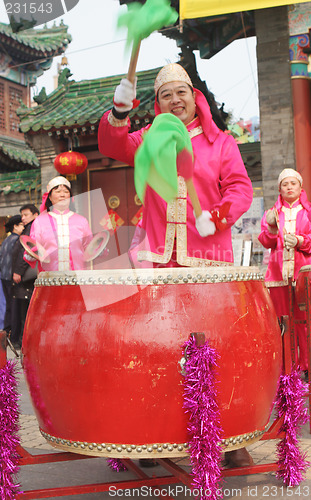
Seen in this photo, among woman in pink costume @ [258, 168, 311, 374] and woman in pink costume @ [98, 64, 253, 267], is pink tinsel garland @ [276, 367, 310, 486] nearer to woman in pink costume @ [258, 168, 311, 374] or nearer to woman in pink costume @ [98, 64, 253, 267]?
woman in pink costume @ [98, 64, 253, 267]

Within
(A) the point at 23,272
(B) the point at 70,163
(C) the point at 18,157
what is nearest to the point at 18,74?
(C) the point at 18,157

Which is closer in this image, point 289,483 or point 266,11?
point 289,483

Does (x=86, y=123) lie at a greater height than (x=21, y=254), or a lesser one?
greater

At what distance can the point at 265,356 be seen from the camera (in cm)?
190

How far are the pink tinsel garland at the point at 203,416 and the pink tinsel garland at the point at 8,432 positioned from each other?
0.64m

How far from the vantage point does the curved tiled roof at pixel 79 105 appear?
9375 millimetres

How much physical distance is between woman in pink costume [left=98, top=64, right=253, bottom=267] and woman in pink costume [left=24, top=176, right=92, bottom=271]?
0.99 feet

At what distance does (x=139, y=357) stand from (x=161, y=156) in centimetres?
64

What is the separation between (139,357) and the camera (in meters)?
1.71

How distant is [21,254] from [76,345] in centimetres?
522

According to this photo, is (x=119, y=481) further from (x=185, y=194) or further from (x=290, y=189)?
(x=290, y=189)

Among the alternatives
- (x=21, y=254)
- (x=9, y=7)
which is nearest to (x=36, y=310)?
(x=9, y=7)

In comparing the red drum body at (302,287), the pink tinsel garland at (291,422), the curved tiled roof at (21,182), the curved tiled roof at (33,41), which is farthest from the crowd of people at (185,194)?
the curved tiled roof at (33,41)

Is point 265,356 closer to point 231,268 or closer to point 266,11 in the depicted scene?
point 231,268
